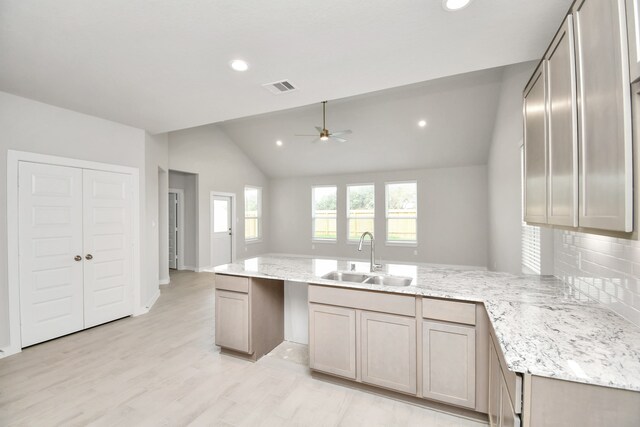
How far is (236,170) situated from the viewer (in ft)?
27.1

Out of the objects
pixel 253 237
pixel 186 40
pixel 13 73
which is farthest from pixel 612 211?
pixel 253 237

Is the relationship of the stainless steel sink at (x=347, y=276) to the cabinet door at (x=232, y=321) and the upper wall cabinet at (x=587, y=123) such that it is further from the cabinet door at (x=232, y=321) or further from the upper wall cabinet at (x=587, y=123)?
the upper wall cabinet at (x=587, y=123)

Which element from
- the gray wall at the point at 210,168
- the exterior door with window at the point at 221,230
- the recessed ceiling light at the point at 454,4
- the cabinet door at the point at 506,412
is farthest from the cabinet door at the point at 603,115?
the exterior door with window at the point at 221,230

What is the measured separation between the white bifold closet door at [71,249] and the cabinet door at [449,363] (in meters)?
3.88

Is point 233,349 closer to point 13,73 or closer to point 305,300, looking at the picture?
point 305,300

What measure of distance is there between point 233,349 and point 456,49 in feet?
10.6

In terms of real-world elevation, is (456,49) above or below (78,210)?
above

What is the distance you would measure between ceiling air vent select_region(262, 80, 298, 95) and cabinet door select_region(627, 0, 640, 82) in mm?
2326

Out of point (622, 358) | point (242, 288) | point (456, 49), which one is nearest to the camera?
point (622, 358)

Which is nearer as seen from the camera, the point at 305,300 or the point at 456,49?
the point at 456,49

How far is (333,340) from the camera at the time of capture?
2398 mm

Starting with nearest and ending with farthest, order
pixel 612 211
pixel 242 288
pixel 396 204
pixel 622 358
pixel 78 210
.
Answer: pixel 612 211 → pixel 622 358 → pixel 242 288 → pixel 78 210 → pixel 396 204

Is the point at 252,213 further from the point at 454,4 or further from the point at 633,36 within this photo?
the point at 633,36

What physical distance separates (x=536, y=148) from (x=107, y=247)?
4606 millimetres
